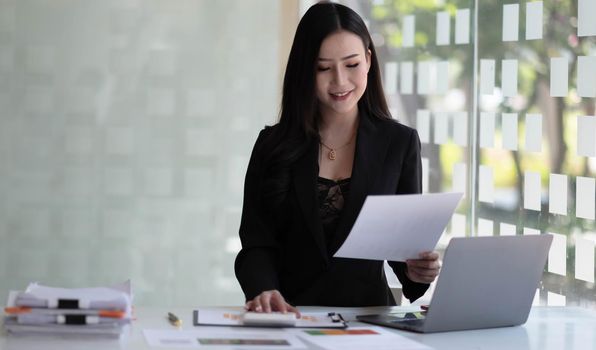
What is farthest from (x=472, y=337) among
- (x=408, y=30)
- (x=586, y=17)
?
(x=408, y=30)

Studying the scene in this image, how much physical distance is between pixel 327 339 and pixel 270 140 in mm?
861

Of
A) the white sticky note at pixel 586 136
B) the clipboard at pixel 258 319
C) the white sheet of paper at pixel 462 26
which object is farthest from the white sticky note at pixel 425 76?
the clipboard at pixel 258 319

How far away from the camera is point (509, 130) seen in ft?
14.9

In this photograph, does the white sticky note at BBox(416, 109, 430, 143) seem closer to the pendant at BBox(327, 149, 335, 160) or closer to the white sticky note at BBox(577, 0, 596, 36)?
the white sticky note at BBox(577, 0, 596, 36)

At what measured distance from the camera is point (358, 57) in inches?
113

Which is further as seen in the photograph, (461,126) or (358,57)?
(461,126)

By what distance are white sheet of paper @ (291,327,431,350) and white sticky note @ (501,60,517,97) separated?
7.79 ft

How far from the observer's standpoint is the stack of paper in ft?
7.29

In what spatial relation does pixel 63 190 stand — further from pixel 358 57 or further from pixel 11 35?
pixel 358 57

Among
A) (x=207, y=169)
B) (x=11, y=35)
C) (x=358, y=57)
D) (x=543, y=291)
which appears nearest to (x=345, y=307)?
(x=358, y=57)

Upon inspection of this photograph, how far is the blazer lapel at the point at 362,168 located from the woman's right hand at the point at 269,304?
0.34 m

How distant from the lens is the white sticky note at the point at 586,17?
3922mm

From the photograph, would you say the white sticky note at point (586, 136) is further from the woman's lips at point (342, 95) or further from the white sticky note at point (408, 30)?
the woman's lips at point (342, 95)

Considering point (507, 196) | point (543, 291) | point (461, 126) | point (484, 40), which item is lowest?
point (543, 291)
